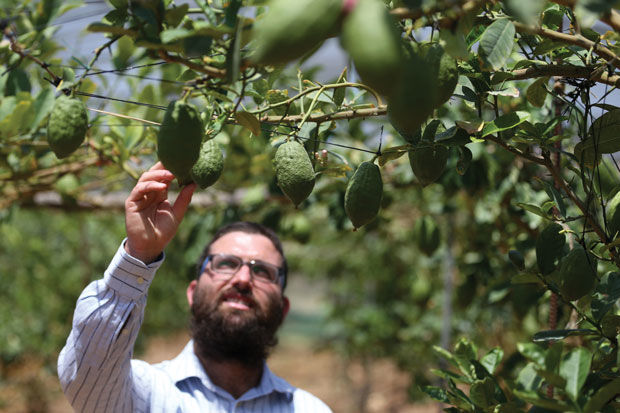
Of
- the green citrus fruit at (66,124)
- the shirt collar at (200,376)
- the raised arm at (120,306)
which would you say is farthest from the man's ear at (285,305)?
the green citrus fruit at (66,124)

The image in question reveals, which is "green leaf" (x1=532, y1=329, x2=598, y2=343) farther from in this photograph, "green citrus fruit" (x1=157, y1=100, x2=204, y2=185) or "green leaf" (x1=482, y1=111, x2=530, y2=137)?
"green citrus fruit" (x1=157, y1=100, x2=204, y2=185)

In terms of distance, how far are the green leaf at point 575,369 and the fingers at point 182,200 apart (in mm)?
687

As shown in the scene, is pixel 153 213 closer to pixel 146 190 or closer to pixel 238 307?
pixel 146 190

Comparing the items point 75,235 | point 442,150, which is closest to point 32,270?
point 75,235

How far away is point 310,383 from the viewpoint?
9.05 metres

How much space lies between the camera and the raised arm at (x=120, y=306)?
3.72 ft

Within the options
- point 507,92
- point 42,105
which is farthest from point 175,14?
point 42,105

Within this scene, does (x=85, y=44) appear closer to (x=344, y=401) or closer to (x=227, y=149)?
(x=227, y=149)

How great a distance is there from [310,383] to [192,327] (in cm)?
760

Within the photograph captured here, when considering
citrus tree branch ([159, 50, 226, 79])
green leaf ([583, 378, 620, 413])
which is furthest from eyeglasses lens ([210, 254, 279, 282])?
green leaf ([583, 378, 620, 413])

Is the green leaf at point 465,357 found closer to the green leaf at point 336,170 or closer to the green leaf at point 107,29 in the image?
the green leaf at point 336,170

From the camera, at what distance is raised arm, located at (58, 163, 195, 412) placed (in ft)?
3.72

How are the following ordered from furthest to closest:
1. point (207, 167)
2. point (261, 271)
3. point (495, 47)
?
1. point (261, 271)
2. point (207, 167)
3. point (495, 47)

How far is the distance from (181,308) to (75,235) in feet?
4.85
